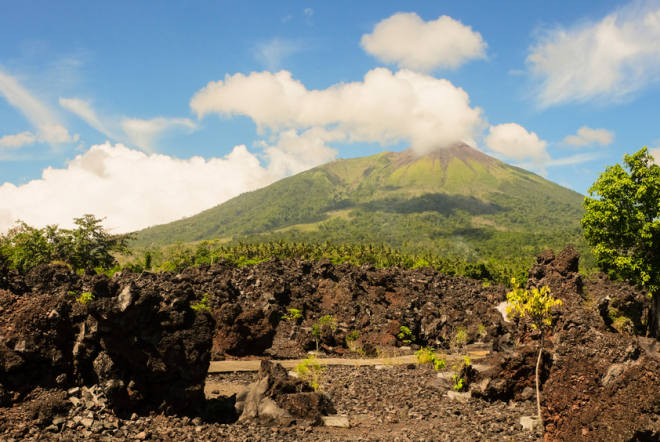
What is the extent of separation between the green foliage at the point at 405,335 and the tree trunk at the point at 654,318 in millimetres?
11527

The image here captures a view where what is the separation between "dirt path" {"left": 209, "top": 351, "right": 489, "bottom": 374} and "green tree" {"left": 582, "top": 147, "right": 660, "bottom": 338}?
801 centimetres

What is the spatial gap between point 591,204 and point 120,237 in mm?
44282

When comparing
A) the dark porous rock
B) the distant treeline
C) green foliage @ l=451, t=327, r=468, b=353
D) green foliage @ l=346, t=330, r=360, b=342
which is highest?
the distant treeline

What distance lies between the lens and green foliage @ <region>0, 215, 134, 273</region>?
38.6 metres

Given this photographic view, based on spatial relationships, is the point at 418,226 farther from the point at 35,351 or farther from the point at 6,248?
the point at 35,351

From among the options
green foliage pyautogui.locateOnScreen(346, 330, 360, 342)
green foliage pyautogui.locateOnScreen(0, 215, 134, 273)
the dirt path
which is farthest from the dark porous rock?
green foliage pyautogui.locateOnScreen(0, 215, 134, 273)

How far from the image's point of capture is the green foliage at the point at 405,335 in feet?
80.3

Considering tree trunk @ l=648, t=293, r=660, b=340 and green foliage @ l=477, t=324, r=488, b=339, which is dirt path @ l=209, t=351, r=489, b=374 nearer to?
green foliage @ l=477, t=324, r=488, b=339

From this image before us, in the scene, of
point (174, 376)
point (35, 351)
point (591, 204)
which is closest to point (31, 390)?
point (35, 351)

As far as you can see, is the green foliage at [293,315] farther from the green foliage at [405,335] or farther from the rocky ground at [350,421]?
the rocky ground at [350,421]

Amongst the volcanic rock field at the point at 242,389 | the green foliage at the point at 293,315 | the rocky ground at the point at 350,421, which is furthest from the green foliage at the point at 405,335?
the rocky ground at the point at 350,421

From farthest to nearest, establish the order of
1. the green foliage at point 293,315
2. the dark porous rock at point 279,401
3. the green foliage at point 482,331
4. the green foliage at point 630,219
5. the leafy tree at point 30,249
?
the leafy tree at point 30,249
the green foliage at point 293,315
the green foliage at point 482,331
the green foliage at point 630,219
the dark porous rock at point 279,401

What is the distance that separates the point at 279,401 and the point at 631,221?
18731 millimetres

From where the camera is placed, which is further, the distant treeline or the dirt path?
the distant treeline
